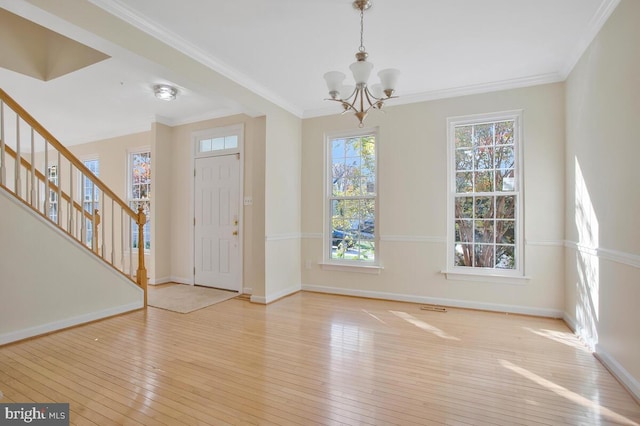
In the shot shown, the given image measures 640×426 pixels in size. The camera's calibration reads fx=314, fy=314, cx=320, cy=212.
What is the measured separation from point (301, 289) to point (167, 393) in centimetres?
298

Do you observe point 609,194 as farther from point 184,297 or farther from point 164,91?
point 184,297

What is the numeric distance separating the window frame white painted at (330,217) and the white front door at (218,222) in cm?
135

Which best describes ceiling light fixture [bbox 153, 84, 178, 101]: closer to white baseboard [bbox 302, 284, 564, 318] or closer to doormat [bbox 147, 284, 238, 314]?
doormat [bbox 147, 284, 238, 314]

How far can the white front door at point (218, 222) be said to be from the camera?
4.89 meters

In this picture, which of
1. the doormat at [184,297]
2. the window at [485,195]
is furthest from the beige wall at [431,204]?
the doormat at [184,297]

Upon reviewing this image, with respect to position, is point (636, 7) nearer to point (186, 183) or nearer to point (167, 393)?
point (167, 393)

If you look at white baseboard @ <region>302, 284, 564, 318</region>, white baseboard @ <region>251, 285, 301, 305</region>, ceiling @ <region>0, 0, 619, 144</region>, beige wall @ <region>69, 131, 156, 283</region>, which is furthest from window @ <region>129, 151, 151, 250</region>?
white baseboard @ <region>302, 284, 564, 318</region>

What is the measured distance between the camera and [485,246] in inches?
157

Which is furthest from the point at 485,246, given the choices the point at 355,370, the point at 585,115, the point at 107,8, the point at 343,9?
the point at 107,8

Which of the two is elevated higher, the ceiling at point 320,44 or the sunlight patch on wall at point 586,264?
the ceiling at point 320,44

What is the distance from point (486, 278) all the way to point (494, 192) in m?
1.08

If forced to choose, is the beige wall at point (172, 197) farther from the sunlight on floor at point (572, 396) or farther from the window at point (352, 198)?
the sunlight on floor at point (572, 396)

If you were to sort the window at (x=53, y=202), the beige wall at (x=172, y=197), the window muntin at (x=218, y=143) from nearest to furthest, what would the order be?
the window muntin at (x=218, y=143), the beige wall at (x=172, y=197), the window at (x=53, y=202)

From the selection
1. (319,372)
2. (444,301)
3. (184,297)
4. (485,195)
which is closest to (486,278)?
(444,301)
